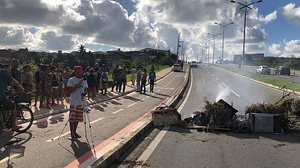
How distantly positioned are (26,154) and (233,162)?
3.90 meters

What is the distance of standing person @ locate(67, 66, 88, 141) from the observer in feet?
32.7

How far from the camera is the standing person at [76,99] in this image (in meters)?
9.97

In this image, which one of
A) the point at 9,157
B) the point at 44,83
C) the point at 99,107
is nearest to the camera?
the point at 9,157

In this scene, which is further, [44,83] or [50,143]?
[44,83]

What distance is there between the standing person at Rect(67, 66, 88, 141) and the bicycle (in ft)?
5.28

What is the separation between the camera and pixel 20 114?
1155cm

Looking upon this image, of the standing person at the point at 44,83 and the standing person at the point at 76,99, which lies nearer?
the standing person at the point at 76,99

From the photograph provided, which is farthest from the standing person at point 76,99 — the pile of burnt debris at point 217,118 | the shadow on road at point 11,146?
the pile of burnt debris at point 217,118

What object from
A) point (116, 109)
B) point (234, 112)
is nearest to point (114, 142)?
point (234, 112)

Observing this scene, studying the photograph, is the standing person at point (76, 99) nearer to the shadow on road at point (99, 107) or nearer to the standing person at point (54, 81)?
the shadow on road at point (99, 107)

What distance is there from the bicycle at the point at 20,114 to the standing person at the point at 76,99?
1.61 meters

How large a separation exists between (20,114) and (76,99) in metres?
2.33

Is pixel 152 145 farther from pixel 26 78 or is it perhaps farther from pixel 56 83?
pixel 56 83

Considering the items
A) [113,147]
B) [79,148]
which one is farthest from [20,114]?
[113,147]
